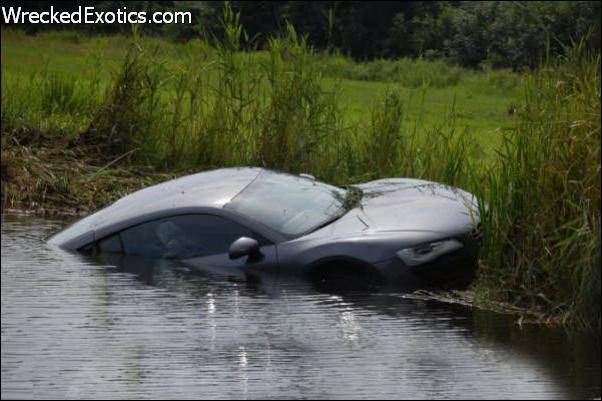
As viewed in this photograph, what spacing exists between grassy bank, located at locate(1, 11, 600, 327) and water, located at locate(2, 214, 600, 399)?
0.72 metres

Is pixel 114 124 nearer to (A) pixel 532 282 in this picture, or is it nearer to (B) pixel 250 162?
(B) pixel 250 162

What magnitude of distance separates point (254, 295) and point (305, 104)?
4.60 meters

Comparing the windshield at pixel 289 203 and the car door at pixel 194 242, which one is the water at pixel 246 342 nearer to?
the car door at pixel 194 242

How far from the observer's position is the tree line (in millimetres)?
32594

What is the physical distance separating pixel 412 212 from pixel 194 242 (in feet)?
4.78

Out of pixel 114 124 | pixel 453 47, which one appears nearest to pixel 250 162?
pixel 114 124

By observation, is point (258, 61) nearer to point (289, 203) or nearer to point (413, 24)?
point (289, 203)

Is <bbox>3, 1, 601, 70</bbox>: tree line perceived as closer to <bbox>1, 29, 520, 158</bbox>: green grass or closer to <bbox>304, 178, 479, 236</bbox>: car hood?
<bbox>1, 29, 520, 158</bbox>: green grass

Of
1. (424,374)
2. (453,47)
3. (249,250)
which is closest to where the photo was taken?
(424,374)

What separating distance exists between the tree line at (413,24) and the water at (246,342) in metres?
22.3

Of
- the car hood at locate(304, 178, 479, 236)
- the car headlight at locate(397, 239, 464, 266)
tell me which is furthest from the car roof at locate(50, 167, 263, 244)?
the car headlight at locate(397, 239, 464, 266)

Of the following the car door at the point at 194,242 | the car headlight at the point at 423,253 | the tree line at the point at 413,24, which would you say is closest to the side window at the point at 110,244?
the car door at the point at 194,242

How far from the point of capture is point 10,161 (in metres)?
12.7

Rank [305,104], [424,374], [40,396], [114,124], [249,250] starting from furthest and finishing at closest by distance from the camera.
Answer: [114,124] < [305,104] < [249,250] < [424,374] < [40,396]
